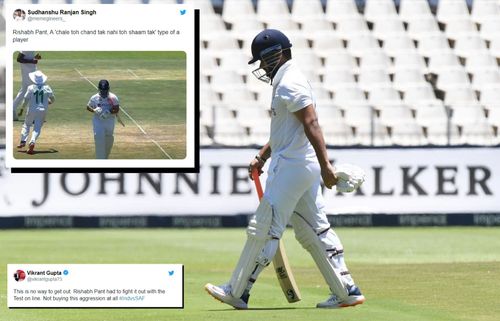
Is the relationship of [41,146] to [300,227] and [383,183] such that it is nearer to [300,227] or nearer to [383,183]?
[300,227]

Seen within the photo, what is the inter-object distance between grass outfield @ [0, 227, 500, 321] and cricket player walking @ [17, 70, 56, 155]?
129cm

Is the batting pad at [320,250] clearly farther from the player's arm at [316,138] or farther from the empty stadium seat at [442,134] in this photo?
the empty stadium seat at [442,134]

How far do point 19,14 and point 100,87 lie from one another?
855 millimetres

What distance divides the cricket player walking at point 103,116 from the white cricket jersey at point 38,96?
1.08 ft

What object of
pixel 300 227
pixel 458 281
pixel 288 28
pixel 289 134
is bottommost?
pixel 458 281

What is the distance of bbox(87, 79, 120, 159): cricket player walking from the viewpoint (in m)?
10.4

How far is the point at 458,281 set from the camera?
12367 millimetres

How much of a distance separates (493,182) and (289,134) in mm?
13478

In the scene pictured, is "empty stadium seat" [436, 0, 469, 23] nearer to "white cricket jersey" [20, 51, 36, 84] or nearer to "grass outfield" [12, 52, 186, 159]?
"grass outfield" [12, 52, 186, 159]

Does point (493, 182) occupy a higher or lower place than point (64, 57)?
lower

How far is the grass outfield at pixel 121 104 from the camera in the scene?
10156 mm

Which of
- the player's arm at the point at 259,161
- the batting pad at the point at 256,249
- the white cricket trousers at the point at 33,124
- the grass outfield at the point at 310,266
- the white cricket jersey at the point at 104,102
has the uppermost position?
the white cricket jersey at the point at 104,102

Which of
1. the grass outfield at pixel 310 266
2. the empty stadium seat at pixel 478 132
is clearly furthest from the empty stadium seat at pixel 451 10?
the grass outfield at pixel 310 266

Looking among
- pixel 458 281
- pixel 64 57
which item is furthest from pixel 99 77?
pixel 458 281
